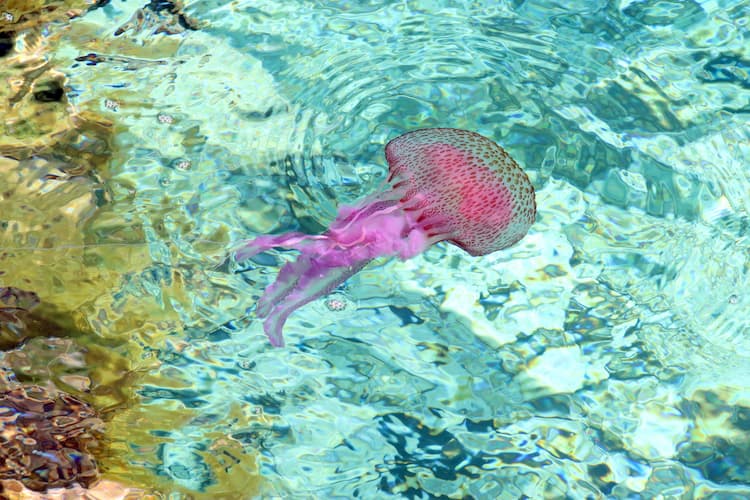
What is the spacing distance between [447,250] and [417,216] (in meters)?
0.46

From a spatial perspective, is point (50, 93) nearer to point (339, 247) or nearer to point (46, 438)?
point (46, 438)

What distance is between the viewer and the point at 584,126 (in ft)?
9.18

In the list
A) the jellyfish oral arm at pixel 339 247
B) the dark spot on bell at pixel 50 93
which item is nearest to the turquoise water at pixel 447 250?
the dark spot on bell at pixel 50 93

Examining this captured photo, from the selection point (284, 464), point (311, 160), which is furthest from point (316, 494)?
point (311, 160)

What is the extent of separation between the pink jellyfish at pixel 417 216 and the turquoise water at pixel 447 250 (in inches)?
13.8

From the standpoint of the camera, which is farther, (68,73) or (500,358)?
(68,73)

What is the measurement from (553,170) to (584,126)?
231 millimetres

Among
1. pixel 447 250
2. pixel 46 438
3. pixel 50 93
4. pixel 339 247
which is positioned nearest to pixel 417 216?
pixel 339 247

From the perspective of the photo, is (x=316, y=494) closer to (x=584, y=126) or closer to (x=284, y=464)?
(x=284, y=464)

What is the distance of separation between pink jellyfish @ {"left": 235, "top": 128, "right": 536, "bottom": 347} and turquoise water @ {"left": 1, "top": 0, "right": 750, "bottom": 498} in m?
0.35

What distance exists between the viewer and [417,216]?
2137 millimetres

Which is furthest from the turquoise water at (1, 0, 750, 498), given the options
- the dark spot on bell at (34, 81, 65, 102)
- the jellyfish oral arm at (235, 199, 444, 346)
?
the jellyfish oral arm at (235, 199, 444, 346)

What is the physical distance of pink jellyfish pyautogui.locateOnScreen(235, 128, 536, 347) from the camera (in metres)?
2.08

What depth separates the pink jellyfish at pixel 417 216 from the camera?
208 centimetres
